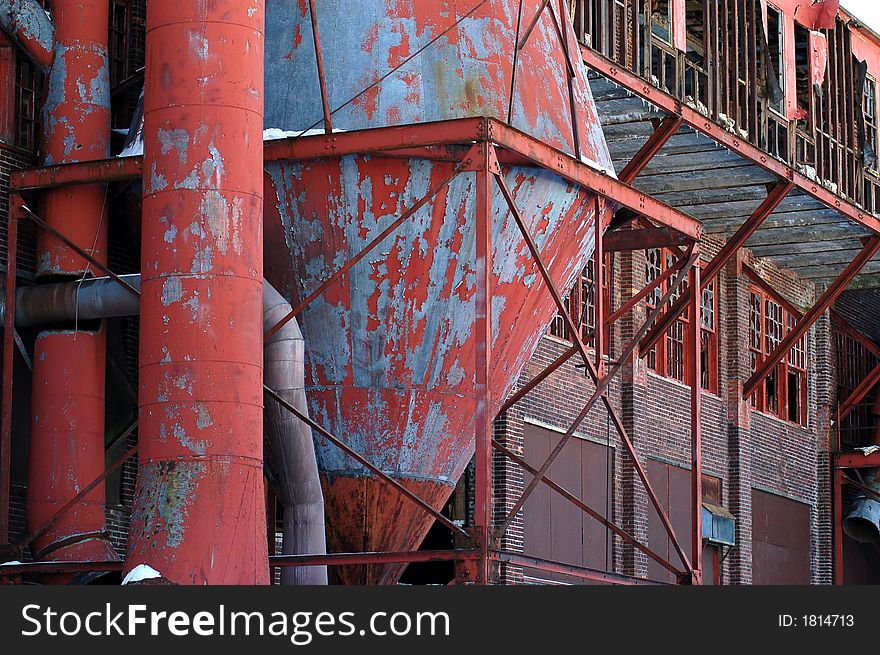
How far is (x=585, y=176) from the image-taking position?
1523cm

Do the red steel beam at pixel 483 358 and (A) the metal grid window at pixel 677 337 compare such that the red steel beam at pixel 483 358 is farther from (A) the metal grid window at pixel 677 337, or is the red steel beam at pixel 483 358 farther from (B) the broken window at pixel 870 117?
(B) the broken window at pixel 870 117

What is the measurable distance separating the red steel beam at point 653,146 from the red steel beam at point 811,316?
23.2ft

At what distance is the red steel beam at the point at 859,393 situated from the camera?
30547 mm

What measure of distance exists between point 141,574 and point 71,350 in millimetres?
3382

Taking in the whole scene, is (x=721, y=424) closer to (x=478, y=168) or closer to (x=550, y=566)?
(x=550, y=566)

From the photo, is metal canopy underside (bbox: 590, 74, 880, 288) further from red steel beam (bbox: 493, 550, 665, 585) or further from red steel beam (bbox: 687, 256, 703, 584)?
red steel beam (bbox: 493, 550, 665, 585)

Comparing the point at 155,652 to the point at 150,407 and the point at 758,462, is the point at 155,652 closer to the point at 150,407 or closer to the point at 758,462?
the point at 150,407

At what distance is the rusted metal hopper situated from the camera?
14.5 meters

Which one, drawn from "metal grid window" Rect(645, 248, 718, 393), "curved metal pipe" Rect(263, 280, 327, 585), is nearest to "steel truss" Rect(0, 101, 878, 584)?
"curved metal pipe" Rect(263, 280, 327, 585)

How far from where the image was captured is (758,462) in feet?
93.0

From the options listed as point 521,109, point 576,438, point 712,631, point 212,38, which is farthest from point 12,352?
point 576,438

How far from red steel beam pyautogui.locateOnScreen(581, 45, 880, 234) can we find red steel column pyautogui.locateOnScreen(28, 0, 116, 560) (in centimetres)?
590

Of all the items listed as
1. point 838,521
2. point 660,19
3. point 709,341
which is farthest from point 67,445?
point 838,521

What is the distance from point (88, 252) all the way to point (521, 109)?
413cm
